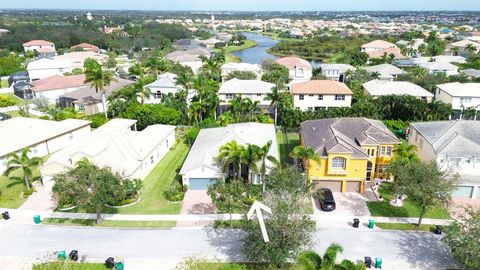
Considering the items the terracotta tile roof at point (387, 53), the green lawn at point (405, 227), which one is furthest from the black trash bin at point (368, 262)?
the terracotta tile roof at point (387, 53)

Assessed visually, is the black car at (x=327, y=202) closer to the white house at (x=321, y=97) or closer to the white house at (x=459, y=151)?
the white house at (x=459, y=151)

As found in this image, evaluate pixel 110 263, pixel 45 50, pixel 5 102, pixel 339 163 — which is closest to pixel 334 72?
pixel 339 163

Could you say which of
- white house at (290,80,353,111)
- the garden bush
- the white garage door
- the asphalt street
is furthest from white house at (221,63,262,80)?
the asphalt street

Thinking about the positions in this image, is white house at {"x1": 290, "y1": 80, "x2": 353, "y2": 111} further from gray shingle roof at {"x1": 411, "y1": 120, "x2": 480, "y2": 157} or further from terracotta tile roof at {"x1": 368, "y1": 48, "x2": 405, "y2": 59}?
terracotta tile roof at {"x1": 368, "y1": 48, "x2": 405, "y2": 59}

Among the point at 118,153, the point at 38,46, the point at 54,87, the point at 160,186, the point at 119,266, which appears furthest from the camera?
the point at 38,46

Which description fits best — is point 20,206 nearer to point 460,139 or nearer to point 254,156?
point 254,156

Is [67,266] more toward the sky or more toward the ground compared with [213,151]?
more toward the sky

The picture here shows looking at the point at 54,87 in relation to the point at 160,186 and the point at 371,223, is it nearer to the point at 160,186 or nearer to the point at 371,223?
the point at 160,186
